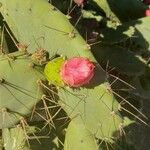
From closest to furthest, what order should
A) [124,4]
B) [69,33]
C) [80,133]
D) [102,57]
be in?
1. [69,33]
2. [80,133]
3. [102,57]
4. [124,4]

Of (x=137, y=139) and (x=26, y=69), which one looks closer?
(x=26, y=69)

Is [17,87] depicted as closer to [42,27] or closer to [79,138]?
[42,27]

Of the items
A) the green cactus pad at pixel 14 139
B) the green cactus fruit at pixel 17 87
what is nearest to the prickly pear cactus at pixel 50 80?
the green cactus fruit at pixel 17 87

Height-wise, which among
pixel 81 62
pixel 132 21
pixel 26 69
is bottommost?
pixel 132 21

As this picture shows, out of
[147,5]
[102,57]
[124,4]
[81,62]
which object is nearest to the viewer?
[81,62]

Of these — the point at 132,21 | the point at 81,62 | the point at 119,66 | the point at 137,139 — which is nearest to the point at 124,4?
the point at 132,21

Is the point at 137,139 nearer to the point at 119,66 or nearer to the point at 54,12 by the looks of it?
the point at 119,66

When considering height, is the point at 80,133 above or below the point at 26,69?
below
